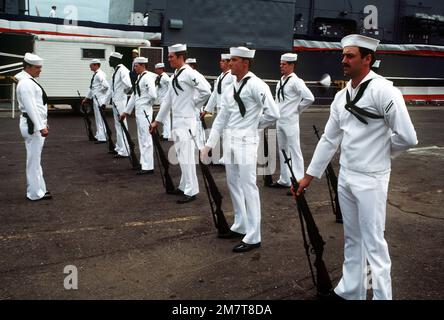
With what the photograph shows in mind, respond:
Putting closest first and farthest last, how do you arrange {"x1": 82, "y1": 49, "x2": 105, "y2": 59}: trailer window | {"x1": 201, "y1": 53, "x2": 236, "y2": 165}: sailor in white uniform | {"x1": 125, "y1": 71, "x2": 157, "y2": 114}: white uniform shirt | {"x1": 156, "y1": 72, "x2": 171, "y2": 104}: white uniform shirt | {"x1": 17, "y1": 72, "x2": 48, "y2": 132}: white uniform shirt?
{"x1": 17, "y1": 72, "x2": 48, "y2": 132}: white uniform shirt → {"x1": 201, "y1": 53, "x2": 236, "y2": 165}: sailor in white uniform → {"x1": 125, "y1": 71, "x2": 157, "y2": 114}: white uniform shirt → {"x1": 156, "y1": 72, "x2": 171, "y2": 104}: white uniform shirt → {"x1": 82, "y1": 49, "x2": 105, "y2": 59}: trailer window

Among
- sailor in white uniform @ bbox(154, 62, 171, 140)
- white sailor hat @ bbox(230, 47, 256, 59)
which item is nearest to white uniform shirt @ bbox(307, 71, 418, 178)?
white sailor hat @ bbox(230, 47, 256, 59)

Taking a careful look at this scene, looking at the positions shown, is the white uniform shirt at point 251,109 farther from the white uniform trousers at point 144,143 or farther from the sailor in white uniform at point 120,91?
the sailor in white uniform at point 120,91

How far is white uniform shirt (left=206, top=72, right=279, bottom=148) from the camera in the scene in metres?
5.81

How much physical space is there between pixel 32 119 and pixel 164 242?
3175 mm

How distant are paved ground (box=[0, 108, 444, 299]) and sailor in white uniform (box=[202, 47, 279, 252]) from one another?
1.07ft

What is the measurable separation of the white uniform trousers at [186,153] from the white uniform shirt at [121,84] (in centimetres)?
391

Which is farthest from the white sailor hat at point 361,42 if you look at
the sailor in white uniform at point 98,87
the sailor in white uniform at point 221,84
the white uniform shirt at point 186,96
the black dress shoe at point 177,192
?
the sailor in white uniform at point 98,87

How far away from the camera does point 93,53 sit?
19.1 metres

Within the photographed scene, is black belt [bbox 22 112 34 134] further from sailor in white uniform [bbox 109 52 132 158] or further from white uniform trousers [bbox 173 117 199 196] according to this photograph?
sailor in white uniform [bbox 109 52 132 158]

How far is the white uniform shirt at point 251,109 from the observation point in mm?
5809

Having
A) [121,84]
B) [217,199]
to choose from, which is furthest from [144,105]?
[217,199]

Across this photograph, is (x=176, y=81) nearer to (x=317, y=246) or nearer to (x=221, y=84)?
(x=221, y=84)
